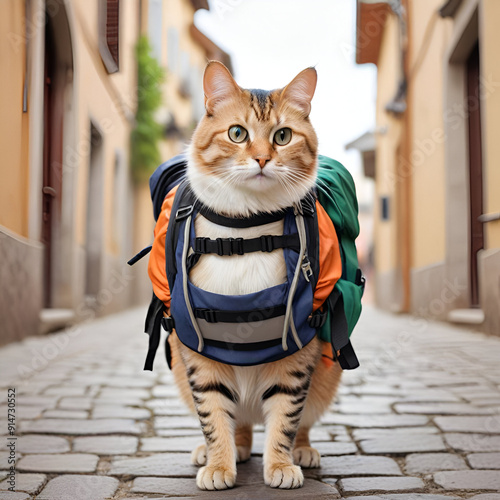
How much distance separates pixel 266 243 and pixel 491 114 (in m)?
0.72

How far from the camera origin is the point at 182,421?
2.73 m

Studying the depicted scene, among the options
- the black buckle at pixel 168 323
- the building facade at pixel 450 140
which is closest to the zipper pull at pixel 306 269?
the building facade at pixel 450 140

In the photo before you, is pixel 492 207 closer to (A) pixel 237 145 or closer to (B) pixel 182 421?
(A) pixel 237 145

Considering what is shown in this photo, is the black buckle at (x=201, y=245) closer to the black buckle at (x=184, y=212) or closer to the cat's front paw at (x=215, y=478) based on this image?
the black buckle at (x=184, y=212)

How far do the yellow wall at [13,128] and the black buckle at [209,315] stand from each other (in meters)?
0.57

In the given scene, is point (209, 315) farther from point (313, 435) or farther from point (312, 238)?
point (313, 435)

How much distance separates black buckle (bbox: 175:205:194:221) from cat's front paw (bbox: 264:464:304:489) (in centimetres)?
85

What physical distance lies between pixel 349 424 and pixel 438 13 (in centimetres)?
178

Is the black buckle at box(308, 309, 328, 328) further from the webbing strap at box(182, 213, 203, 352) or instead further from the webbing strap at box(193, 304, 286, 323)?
the webbing strap at box(182, 213, 203, 352)

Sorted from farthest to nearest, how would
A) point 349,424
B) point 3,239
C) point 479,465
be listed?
point 349,424 < point 479,465 < point 3,239

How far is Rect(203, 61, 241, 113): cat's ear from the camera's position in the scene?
1861 millimetres

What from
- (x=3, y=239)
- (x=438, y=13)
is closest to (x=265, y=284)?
(x=3, y=239)

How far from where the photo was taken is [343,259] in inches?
79.3

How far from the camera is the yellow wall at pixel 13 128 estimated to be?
1.32 metres
